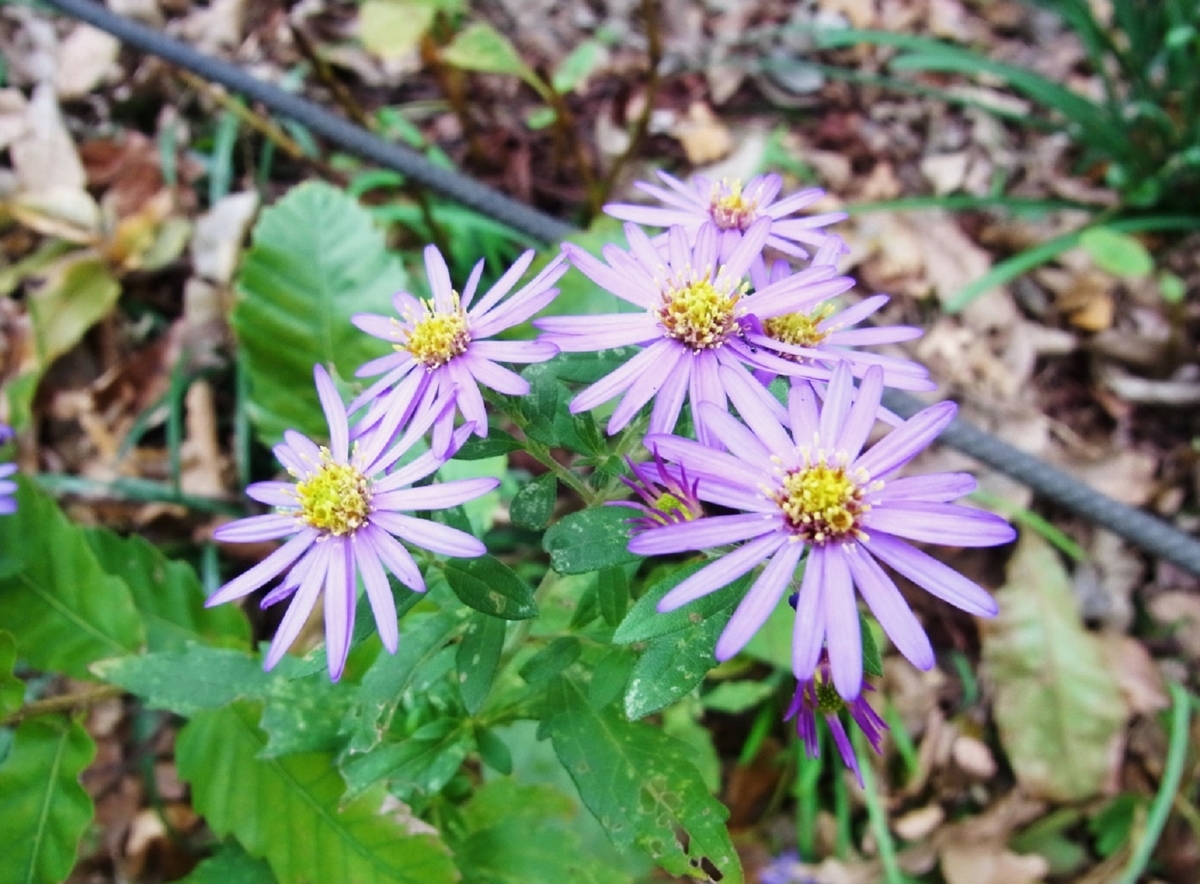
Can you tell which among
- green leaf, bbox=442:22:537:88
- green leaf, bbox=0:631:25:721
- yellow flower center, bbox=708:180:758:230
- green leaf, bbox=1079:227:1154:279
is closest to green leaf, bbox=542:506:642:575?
yellow flower center, bbox=708:180:758:230

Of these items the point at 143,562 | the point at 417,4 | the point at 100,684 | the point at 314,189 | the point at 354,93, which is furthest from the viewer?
the point at 354,93

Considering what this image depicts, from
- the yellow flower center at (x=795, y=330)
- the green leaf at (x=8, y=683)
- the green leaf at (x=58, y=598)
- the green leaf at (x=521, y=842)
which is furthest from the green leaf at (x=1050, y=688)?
the green leaf at (x=8, y=683)

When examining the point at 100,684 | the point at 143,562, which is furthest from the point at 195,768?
the point at 143,562

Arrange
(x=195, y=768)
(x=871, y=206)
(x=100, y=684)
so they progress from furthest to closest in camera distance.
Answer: (x=871, y=206) → (x=100, y=684) → (x=195, y=768)

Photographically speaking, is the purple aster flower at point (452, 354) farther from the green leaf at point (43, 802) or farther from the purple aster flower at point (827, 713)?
the green leaf at point (43, 802)

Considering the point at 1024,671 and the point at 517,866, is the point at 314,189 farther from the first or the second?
the point at 1024,671

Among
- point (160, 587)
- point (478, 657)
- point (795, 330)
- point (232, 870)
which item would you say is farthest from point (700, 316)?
point (160, 587)

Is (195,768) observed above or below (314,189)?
below
